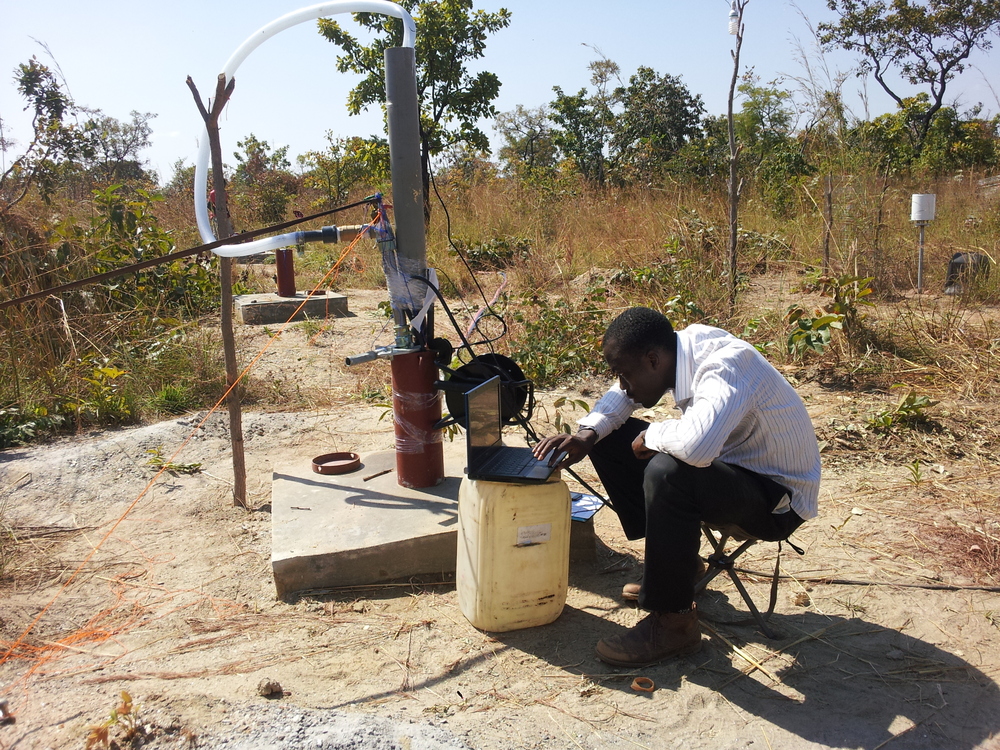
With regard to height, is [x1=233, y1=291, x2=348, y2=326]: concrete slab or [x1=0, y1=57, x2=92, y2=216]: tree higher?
[x1=0, y1=57, x2=92, y2=216]: tree

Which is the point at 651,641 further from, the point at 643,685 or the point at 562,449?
the point at 562,449

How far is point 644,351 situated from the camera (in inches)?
92.9

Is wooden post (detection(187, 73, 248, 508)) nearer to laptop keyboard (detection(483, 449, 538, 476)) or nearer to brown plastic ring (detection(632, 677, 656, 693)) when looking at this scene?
laptop keyboard (detection(483, 449, 538, 476))

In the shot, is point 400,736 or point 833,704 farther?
point 833,704

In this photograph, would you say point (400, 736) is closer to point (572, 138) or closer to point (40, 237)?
point (40, 237)

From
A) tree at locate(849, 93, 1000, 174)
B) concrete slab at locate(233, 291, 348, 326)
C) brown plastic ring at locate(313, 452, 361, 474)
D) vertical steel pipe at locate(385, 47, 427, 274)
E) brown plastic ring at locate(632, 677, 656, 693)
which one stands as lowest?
brown plastic ring at locate(632, 677, 656, 693)

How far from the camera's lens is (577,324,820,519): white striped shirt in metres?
2.21

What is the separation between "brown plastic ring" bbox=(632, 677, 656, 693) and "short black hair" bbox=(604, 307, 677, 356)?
1036mm

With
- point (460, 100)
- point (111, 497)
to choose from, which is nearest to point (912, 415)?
point (111, 497)

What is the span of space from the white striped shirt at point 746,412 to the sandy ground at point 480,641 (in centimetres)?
59

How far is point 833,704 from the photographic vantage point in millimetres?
2186

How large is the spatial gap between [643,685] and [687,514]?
56cm

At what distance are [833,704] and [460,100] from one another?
1318 centimetres

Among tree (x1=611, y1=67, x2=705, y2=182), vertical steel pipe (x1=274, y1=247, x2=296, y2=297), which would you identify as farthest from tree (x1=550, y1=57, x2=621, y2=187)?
vertical steel pipe (x1=274, y1=247, x2=296, y2=297)
